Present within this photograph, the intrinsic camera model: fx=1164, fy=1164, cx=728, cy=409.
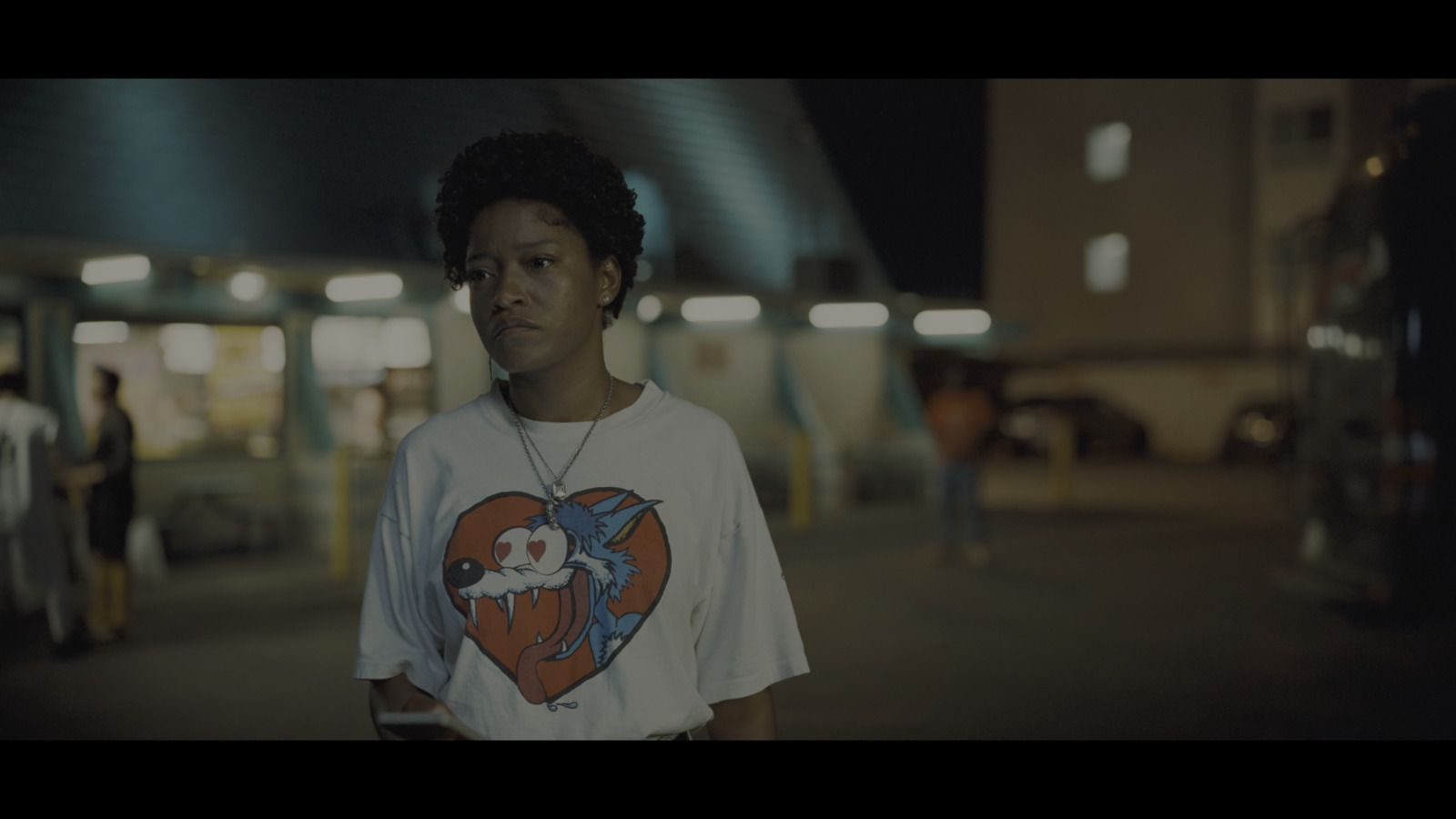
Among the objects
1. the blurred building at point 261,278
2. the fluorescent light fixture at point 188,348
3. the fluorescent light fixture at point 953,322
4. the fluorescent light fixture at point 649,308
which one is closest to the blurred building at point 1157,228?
the fluorescent light fixture at point 953,322

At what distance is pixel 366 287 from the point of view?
11.2 m

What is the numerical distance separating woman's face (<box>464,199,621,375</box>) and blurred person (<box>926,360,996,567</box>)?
32.4ft

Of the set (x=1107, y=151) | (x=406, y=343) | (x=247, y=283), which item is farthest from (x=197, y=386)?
(x=1107, y=151)

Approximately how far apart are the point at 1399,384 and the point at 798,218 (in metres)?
10.4

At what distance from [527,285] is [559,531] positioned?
15.2 inches

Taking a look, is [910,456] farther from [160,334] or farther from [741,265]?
[160,334]

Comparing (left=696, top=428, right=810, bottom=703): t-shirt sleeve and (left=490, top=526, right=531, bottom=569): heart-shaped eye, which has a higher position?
(left=490, top=526, right=531, bottom=569): heart-shaped eye

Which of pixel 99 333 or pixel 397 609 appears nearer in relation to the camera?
pixel 397 609

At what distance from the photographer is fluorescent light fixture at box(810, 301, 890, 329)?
52.2 feet

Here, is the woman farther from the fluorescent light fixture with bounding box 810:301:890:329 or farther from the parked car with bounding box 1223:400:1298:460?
the parked car with bounding box 1223:400:1298:460

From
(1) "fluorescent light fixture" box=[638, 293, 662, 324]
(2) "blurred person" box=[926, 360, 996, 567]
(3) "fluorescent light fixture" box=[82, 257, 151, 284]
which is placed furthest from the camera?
(1) "fluorescent light fixture" box=[638, 293, 662, 324]

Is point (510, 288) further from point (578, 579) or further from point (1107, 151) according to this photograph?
point (1107, 151)

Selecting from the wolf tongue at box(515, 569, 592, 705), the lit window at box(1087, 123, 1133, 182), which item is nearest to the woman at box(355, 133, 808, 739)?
the wolf tongue at box(515, 569, 592, 705)

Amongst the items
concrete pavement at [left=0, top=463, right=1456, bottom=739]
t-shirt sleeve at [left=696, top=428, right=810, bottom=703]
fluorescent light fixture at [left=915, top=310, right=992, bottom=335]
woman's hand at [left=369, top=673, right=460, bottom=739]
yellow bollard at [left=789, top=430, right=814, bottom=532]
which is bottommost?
concrete pavement at [left=0, top=463, right=1456, bottom=739]
